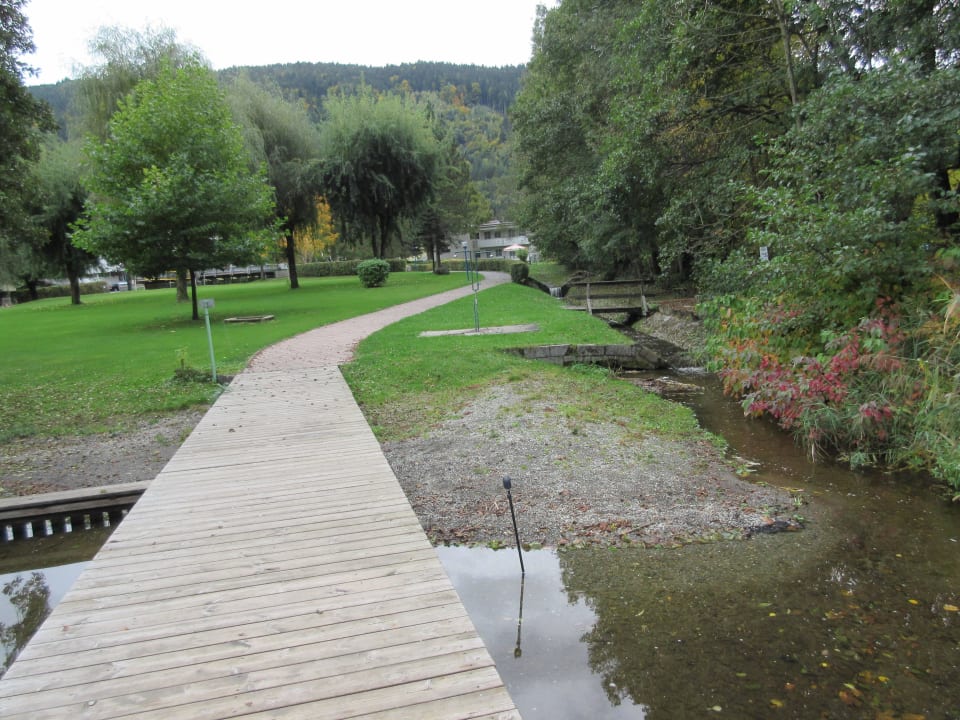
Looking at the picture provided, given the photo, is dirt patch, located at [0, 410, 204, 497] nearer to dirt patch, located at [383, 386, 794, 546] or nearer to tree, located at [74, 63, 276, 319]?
dirt patch, located at [383, 386, 794, 546]

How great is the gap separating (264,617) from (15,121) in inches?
587

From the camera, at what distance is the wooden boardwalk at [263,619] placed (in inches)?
104

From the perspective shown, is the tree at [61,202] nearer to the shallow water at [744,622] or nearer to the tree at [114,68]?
the tree at [114,68]

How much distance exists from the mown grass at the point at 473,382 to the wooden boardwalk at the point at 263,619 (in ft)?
11.5

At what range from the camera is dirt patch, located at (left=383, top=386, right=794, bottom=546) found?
5531 millimetres

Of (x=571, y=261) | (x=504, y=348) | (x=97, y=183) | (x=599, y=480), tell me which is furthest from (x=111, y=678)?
(x=571, y=261)

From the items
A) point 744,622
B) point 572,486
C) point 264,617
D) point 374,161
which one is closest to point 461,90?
point 374,161

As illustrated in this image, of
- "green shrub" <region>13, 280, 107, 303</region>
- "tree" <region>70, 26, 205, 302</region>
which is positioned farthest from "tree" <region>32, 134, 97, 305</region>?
"green shrub" <region>13, 280, 107, 303</region>

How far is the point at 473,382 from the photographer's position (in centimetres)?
1096

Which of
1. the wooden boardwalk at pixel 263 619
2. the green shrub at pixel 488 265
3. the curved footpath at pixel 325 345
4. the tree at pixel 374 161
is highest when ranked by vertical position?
the tree at pixel 374 161

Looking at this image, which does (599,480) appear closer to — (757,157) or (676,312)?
(757,157)

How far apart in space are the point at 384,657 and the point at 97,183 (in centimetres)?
2073

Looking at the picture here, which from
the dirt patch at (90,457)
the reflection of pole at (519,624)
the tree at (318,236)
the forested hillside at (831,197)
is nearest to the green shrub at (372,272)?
the tree at (318,236)

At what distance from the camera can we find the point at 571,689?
3609 millimetres
